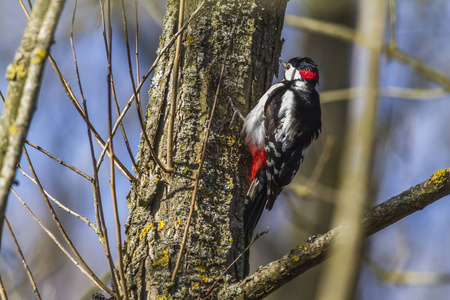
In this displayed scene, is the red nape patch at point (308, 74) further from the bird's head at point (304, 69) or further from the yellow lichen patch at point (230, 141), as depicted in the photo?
the yellow lichen patch at point (230, 141)

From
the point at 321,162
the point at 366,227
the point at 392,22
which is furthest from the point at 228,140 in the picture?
the point at 321,162

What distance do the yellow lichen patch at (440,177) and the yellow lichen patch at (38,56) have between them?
131cm

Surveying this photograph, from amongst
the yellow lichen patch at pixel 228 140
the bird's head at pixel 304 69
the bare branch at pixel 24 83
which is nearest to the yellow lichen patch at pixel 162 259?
the yellow lichen patch at pixel 228 140

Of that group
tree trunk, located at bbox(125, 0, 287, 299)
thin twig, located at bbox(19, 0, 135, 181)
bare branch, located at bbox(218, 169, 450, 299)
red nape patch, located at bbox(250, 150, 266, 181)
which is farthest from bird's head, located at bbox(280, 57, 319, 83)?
bare branch, located at bbox(218, 169, 450, 299)

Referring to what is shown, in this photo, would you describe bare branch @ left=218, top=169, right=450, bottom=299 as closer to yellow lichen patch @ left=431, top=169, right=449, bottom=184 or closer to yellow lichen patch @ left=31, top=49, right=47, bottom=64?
yellow lichen patch @ left=431, top=169, right=449, bottom=184

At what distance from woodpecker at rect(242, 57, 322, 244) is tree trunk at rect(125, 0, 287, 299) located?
173mm

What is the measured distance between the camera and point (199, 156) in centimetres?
239

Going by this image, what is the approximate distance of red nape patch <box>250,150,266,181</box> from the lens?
2951mm

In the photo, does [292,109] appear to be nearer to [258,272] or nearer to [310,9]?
[258,272]

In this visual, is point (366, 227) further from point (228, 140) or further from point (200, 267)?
point (228, 140)

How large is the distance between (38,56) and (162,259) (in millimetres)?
1143

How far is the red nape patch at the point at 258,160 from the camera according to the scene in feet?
9.68

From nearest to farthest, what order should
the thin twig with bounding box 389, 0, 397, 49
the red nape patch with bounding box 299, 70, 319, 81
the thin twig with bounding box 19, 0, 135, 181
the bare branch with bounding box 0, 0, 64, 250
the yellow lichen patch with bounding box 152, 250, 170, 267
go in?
the bare branch with bounding box 0, 0, 64, 250 < the thin twig with bounding box 19, 0, 135, 181 < the yellow lichen patch with bounding box 152, 250, 170, 267 < the thin twig with bounding box 389, 0, 397, 49 < the red nape patch with bounding box 299, 70, 319, 81

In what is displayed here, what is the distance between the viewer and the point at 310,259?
1862mm
